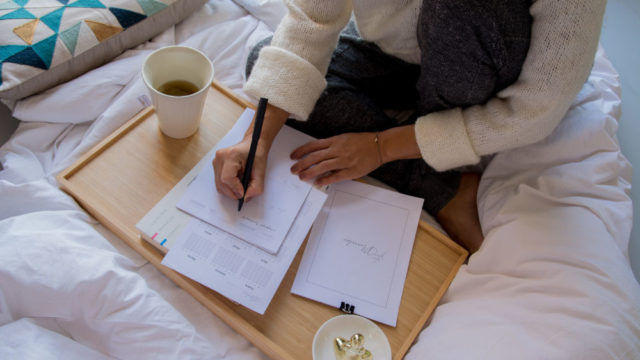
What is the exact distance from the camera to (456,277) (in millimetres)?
756

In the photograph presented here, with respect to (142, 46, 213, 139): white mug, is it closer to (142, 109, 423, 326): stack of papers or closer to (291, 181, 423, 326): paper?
(142, 109, 423, 326): stack of papers

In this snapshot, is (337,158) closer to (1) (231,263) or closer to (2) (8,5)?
(1) (231,263)

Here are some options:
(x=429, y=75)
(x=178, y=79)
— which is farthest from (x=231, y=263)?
(x=429, y=75)

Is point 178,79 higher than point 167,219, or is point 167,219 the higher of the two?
point 178,79

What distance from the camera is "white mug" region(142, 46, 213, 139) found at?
0.72m

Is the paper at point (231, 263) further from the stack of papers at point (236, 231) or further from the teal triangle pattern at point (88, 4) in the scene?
the teal triangle pattern at point (88, 4)

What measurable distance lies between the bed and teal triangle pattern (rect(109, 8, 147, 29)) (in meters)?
0.09

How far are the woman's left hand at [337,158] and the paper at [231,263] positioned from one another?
0.41 feet

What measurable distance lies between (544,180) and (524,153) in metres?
0.07

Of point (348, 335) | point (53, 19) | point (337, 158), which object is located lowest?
point (348, 335)

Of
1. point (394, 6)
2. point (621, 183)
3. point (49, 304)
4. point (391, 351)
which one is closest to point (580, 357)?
point (391, 351)

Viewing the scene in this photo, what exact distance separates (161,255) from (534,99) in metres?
0.63

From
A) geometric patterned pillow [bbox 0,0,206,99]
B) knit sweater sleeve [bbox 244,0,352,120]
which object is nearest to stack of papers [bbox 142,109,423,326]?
knit sweater sleeve [bbox 244,0,352,120]

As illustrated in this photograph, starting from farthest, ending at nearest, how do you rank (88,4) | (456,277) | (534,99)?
(88,4)
(456,277)
(534,99)
